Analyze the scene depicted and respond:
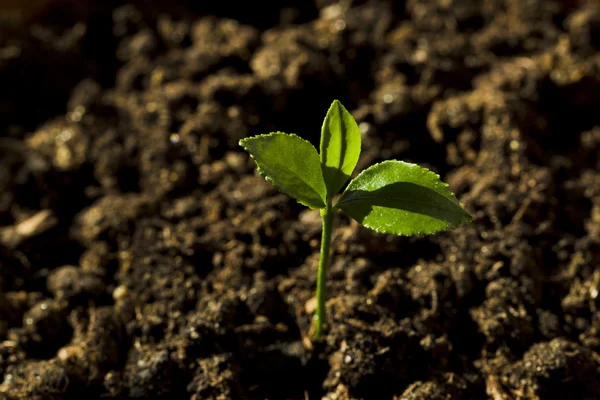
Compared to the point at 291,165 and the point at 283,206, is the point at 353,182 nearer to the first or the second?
the point at 291,165

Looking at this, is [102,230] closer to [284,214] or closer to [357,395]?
[284,214]

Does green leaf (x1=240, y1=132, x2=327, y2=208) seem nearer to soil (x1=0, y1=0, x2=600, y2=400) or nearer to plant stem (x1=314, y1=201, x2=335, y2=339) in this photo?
plant stem (x1=314, y1=201, x2=335, y2=339)

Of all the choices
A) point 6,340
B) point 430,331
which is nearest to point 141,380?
point 6,340

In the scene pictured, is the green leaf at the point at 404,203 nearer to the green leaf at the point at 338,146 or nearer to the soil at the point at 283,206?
the green leaf at the point at 338,146

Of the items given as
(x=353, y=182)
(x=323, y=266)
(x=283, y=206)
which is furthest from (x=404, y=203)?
(x=283, y=206)

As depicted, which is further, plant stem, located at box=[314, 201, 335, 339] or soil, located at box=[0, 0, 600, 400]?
soil, located at box=[0, 0, 600, 400]

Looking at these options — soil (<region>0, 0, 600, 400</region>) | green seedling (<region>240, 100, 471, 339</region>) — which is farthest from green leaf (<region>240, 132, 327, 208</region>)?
soil (<region>0, 0, 600, 400</region>)

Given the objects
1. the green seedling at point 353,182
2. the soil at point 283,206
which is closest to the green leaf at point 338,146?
the green seedling at point 353,182
